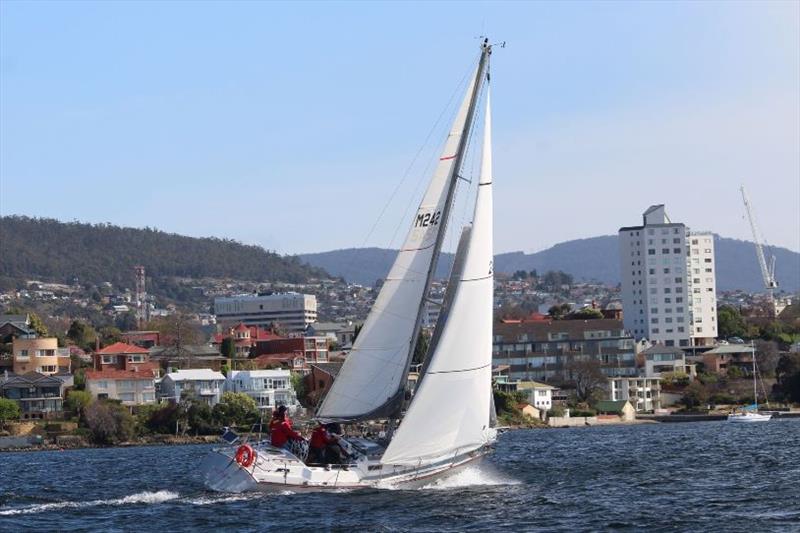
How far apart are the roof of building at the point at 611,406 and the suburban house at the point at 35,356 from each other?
142 ft

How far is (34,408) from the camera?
338 ft

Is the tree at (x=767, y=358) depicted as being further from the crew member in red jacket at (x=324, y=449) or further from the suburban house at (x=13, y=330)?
the crew member in red jacket at (x=324, y=449)

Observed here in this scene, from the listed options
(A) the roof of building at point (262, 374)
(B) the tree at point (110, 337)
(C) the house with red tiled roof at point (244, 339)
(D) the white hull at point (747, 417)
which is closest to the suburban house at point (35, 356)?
(A) the roof of building at point (262, 374)

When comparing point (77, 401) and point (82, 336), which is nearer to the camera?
point (77, 401)

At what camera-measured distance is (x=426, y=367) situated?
134ft

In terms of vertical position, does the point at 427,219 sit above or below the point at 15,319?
above

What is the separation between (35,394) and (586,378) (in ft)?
168

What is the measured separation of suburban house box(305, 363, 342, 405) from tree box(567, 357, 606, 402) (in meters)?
25.8

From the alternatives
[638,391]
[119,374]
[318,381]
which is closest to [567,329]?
[638,391]

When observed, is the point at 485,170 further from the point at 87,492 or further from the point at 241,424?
the point at 241,424

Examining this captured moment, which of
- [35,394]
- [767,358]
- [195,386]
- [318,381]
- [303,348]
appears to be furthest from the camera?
[767,358]

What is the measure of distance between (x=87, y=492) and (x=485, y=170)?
51.0 feet

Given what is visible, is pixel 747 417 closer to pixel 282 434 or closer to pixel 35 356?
pixel 35 356

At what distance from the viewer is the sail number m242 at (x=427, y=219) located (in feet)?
136
